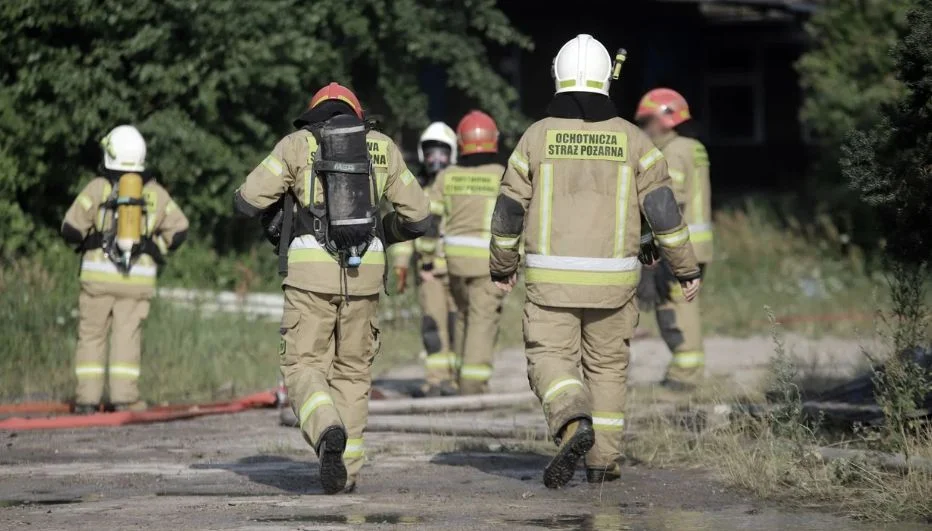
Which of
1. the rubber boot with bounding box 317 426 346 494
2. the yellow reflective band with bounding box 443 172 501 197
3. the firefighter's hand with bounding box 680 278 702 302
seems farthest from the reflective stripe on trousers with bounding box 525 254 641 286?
the yellow reflective band with bounding box 443 172 501 197

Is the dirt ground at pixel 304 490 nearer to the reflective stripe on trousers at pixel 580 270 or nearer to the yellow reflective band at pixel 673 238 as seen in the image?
the reflective stripe on trousers at pixel 580 270

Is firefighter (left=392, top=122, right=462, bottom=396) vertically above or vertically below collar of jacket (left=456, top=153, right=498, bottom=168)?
below

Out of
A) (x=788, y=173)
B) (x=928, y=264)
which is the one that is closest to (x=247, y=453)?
(x=928, y=264)

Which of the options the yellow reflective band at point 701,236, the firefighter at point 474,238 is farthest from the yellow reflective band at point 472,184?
the yellow reflective band at point 701,236

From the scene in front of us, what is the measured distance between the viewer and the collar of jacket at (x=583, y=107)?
7.56m

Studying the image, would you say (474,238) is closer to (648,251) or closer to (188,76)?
(648,251)

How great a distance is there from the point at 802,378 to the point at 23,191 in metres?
7.69

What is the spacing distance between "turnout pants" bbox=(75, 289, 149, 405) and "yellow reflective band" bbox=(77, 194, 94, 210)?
62 cm

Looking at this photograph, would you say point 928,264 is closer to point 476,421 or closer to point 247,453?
point 476,421

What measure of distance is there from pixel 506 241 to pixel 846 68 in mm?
13747

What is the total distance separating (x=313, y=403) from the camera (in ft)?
23.7

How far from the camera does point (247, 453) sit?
9039 mm

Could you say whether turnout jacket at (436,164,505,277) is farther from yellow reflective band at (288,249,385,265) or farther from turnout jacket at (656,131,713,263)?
yellow reflective band at (288,249,385,265)

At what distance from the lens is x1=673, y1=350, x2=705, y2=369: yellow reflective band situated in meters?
11.1
